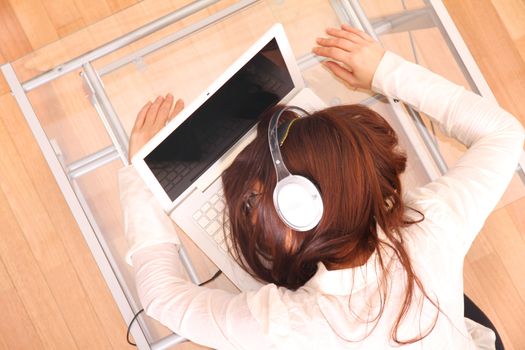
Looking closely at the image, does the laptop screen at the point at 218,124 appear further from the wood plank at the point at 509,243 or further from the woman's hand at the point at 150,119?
the wood plank at the point at 509,243

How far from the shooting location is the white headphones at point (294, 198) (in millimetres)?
774

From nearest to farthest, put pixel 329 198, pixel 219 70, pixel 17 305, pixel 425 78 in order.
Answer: pixel 329 198
pixel 425 78
pixel 219 70
pixel 17 305

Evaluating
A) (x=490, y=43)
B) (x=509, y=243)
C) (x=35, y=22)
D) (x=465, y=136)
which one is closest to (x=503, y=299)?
(x=509, y=243)

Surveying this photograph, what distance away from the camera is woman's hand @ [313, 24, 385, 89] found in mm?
1037

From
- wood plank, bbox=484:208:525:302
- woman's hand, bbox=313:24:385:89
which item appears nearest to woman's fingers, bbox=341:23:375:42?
woman's hand, bbox=313:24:385:89

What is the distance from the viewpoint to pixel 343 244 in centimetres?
79

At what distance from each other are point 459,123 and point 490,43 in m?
1.03

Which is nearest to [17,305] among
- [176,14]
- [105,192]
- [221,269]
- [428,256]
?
[105,192]

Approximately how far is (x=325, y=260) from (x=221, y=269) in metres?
0.26

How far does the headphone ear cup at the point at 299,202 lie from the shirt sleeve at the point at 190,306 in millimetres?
149

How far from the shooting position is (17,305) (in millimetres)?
1600

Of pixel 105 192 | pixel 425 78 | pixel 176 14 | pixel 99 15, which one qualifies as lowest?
pixel 425 78

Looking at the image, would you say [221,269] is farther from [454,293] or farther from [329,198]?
[454,293]

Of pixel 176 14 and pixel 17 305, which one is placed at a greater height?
pixel 176 14
